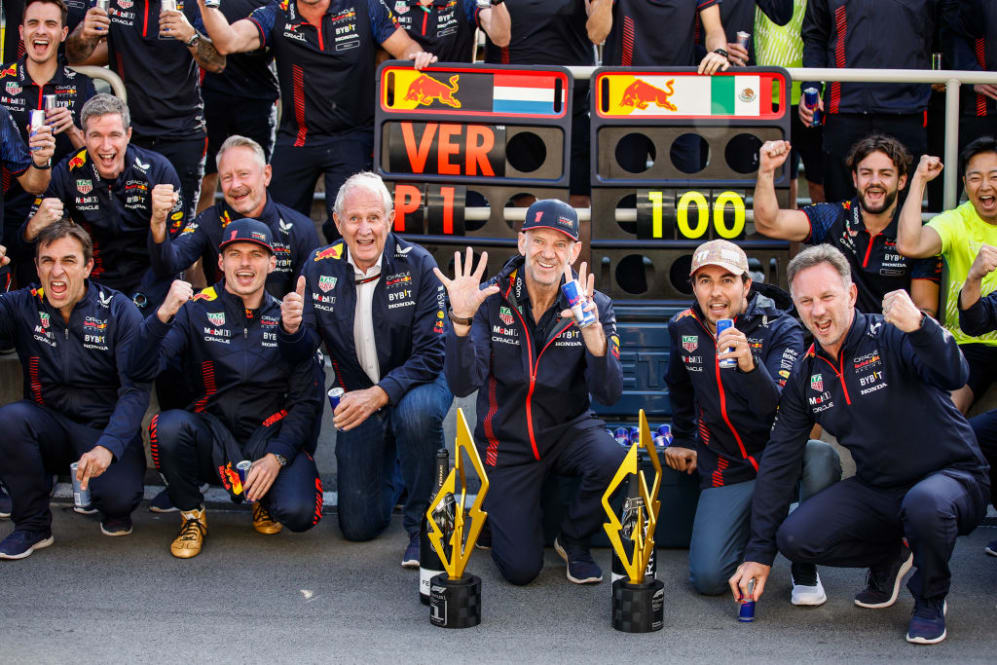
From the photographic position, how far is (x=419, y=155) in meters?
6.44

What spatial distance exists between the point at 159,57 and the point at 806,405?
4507mm

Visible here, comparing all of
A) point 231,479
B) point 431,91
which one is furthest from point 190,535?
point 431,91

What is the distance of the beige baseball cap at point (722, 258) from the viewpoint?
16.8 ft

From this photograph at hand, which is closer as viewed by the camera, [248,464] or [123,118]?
[248,464]

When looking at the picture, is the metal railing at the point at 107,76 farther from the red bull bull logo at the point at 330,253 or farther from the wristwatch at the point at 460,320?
the wristwatch at the point at 460,320

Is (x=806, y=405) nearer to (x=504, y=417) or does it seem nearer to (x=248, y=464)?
(x=504, y=417)

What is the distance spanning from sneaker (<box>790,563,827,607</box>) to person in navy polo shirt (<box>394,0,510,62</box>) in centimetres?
375

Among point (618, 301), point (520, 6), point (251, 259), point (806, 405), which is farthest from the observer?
point (520, 6)

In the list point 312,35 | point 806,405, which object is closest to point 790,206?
point 806,405

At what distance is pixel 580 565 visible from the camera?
5.20 meters

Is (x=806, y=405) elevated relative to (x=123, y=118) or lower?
lower

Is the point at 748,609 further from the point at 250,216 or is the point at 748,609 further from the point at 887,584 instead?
the point at 250,216

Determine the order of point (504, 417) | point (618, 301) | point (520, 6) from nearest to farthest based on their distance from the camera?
point (504, 417), point (618, 301), point (520, 6)

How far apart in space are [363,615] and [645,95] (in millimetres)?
3139
